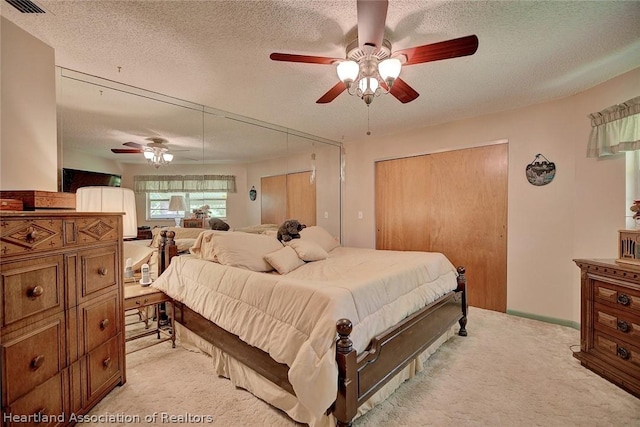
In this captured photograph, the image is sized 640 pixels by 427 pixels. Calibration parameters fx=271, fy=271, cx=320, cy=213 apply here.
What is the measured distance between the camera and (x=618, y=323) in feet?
6.37

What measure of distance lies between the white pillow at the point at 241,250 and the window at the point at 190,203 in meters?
0.77

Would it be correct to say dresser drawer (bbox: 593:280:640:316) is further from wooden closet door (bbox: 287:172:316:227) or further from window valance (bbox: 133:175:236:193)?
window valance (bbox: 133:175:236:193)

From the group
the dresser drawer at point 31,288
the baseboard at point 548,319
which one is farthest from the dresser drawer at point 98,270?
the baseboard at point 548,319

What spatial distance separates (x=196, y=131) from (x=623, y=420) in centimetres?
412

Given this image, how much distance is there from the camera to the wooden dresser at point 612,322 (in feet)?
6.06

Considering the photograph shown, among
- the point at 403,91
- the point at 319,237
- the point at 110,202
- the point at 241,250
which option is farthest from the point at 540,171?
the point at 110,202

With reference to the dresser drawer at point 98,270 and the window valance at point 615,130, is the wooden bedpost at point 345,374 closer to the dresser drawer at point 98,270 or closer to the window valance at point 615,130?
the dresser drawer at point 98,270

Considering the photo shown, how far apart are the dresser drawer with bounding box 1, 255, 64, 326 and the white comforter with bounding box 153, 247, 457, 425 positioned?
3.13 feet

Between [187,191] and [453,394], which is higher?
[187,191]

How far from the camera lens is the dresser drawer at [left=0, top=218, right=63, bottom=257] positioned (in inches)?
48.1

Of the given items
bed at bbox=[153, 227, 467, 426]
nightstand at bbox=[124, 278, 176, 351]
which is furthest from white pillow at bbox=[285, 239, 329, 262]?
nightstand at bbox=[124, 278, 176, 351]

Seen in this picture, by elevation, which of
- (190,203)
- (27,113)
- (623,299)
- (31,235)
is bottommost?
(623,299)

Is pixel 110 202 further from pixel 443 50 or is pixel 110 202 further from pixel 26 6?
pixel 443 50

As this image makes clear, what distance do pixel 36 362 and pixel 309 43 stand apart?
7.92 feet
